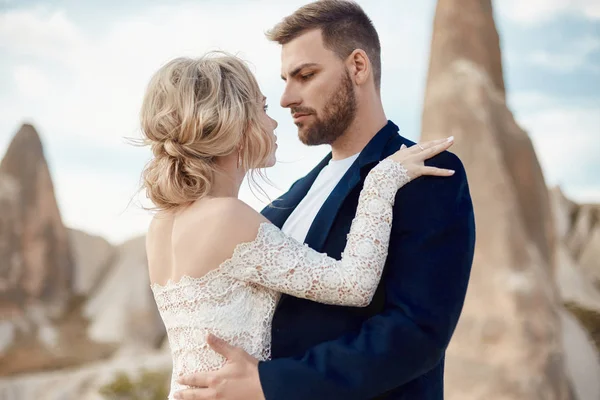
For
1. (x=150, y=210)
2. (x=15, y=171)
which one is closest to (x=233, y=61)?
(x=150, y=210)

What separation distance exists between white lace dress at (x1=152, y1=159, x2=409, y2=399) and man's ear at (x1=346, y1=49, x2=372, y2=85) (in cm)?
58

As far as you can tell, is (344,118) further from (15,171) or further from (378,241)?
(15,171)

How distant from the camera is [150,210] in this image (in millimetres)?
2283

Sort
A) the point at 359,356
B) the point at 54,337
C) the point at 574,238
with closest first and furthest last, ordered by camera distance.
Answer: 1. the point at 359,356
2. the point at 54,337
3. the point at 574,238

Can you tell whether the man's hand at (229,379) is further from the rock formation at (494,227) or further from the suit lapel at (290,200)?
the rock formation at (494,227)

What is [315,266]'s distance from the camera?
2088 millimetres

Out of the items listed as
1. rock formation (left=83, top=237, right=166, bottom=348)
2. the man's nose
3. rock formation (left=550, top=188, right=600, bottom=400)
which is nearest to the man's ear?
the man's nose

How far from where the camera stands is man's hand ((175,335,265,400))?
2.03 metres

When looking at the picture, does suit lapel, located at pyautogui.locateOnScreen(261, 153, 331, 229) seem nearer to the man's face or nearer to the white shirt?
the white shirt

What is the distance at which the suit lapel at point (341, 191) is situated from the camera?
2367 millimetres

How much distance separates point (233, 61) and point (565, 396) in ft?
29.8

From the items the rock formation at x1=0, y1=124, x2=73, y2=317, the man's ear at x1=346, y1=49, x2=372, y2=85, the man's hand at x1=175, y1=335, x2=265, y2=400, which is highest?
the man's ear at x1=346, y1=49, x2=372, y2=85

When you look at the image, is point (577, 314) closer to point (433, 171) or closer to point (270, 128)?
point (433, 171)

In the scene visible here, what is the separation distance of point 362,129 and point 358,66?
0.77 feet
